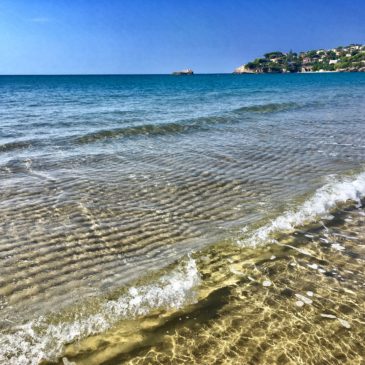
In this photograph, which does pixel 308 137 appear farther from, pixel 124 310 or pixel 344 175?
pixel 124 310

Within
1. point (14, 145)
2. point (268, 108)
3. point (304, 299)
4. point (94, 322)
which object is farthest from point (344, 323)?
point (268, 108)

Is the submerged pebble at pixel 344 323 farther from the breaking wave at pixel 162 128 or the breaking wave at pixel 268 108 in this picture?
the breaking wave at pixel 268 108

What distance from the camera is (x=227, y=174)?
1061 cm

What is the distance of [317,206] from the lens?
7.99 m

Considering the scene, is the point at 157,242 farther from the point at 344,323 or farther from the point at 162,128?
the point at 162,128

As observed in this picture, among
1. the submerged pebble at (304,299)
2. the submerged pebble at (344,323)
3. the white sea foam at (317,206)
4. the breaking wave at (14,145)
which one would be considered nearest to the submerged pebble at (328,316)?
the submerged pebble at (344,323)

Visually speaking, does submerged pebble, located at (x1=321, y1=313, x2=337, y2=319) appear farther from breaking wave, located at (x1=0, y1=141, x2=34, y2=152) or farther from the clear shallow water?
breaking wave, located at (x1=0, y1=141, x2=34, y2=152)

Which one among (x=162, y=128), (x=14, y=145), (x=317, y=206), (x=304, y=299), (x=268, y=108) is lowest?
(x=268, y=108)

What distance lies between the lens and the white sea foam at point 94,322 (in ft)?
12.7

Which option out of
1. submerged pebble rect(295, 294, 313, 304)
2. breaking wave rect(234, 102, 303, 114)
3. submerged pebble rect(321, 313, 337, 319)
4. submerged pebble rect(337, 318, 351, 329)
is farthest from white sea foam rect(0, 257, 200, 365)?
breaking wave rect(234, 102, 303, 114)

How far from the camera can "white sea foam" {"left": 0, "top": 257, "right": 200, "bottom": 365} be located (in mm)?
A: 3877

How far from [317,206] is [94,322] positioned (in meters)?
5.77

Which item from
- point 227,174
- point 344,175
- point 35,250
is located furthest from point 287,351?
point 344,175

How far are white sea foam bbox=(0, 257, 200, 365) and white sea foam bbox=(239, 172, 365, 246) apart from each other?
176cm
